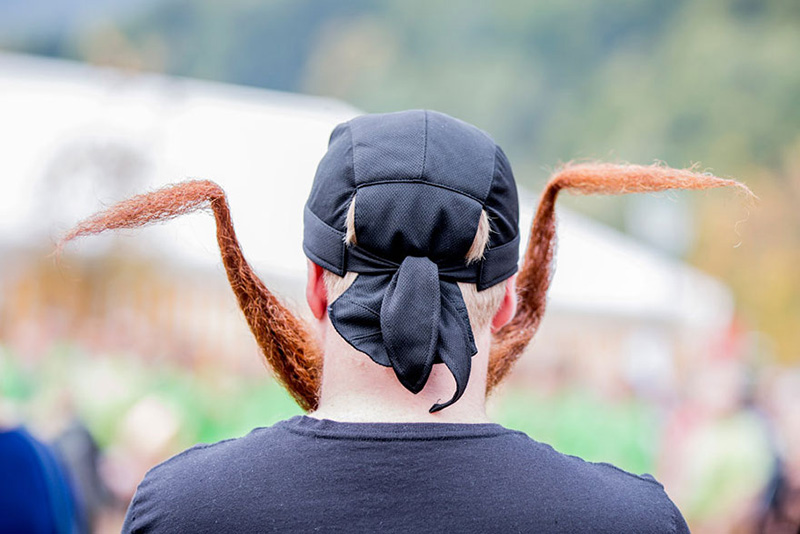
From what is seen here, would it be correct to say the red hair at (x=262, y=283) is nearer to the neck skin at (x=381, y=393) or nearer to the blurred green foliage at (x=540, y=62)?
the neck skin at (x=381, y=393)

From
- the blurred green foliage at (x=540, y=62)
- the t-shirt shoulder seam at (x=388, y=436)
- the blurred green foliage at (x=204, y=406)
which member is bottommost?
the blurred green foliage at (x=204, y=406)

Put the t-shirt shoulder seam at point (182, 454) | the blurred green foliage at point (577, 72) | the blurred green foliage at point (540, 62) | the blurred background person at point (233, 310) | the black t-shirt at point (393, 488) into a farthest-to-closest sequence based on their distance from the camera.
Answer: the blurred green foliage at point (540, 62), the blurred green foliage at point (577, 72), the blurred background person at point (233, 310), the t-shirt shoulder seam at point (182, 454), the black t-shirt at point (393, 488)

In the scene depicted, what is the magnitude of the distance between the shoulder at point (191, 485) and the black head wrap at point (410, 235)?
0.21m

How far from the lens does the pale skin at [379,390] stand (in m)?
1.16

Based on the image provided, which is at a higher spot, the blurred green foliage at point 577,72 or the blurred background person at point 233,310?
the blurred green foliage at point 577,72

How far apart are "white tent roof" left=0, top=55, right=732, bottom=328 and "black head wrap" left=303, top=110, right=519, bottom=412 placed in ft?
19.1

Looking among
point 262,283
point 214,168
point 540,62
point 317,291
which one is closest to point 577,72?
point 540,62

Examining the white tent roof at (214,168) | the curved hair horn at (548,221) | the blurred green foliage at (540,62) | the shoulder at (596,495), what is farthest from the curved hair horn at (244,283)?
the blurred green foliage at (540,62)

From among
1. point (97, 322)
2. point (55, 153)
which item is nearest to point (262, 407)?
point (97, 322)

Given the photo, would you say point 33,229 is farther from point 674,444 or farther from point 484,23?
point 484,23

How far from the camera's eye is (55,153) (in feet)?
29.9

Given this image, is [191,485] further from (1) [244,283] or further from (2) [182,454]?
(1) [244,283]

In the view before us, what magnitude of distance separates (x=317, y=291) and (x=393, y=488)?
0.32m

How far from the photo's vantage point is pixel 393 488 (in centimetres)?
109
